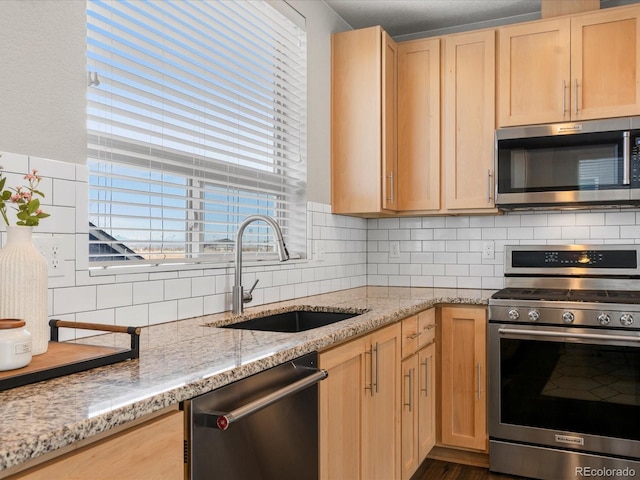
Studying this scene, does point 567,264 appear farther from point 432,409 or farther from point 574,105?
point 432,409

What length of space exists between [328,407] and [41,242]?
0.98 metres

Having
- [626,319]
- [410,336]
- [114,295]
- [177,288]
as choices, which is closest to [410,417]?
[410,336]

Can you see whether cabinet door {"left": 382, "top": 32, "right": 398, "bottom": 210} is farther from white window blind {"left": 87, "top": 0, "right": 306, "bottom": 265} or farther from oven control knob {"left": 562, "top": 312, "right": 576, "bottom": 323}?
oven control knob {"left": 562, "top": 312, "right": 576, "bottom": 323}

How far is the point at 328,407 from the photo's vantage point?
5.79 feet

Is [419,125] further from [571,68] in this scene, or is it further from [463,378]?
[463,378]

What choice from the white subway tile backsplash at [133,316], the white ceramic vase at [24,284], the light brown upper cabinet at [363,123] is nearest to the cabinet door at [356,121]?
the light brown upper cabinet at [363,123]

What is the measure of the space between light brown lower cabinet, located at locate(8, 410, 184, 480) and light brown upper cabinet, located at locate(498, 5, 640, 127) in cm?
260

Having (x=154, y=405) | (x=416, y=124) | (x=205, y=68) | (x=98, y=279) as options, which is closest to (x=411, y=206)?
(x=416, y=124)

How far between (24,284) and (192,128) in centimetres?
110

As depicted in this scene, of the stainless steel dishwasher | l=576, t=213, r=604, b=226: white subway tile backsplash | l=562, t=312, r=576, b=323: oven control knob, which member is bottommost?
the stainless steel dishwasher

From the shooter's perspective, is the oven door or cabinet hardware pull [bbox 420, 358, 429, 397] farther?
cabinet hardware pull [bbox 420, 358, 429, 397]

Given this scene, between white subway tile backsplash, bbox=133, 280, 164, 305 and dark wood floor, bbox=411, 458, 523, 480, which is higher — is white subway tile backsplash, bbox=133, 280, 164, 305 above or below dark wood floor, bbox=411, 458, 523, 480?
above

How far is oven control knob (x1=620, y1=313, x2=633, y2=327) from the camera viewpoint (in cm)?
254

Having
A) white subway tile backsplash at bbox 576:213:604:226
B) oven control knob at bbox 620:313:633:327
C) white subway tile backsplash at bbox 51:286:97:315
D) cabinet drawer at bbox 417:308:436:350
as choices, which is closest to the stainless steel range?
oven control knob at bbox 620:313:633:327
